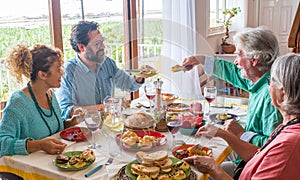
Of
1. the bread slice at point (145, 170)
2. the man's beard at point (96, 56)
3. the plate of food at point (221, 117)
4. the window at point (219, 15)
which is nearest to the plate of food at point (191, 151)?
the bread slice at point (145, 170)

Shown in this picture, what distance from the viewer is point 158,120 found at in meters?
1.70

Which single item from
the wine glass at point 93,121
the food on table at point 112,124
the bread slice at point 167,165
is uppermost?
the wine glass at point 93,121

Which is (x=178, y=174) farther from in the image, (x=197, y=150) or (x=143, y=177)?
(x=197, y=150)

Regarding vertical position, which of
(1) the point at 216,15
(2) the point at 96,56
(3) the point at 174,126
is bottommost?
(3) the point at 174,126

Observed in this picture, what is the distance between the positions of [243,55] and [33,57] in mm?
1111

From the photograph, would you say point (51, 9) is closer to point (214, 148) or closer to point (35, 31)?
point (35, 31)

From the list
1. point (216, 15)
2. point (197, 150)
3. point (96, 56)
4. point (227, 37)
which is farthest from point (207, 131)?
point (216, 15)

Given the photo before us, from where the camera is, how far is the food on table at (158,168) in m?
1.15

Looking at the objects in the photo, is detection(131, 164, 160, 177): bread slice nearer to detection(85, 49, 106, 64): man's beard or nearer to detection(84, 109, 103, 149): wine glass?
detection(84, 109, 103, 149): wine glass

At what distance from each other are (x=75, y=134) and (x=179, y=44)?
2.20 metres

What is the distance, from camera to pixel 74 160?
4.27 ft

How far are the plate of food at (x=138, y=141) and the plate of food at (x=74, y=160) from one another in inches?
5.8

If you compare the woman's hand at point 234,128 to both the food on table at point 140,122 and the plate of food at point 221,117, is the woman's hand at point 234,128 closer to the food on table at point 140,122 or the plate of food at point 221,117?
the plate of food at point 221,117

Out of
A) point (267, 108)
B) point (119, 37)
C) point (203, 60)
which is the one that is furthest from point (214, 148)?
point (119, 37)
